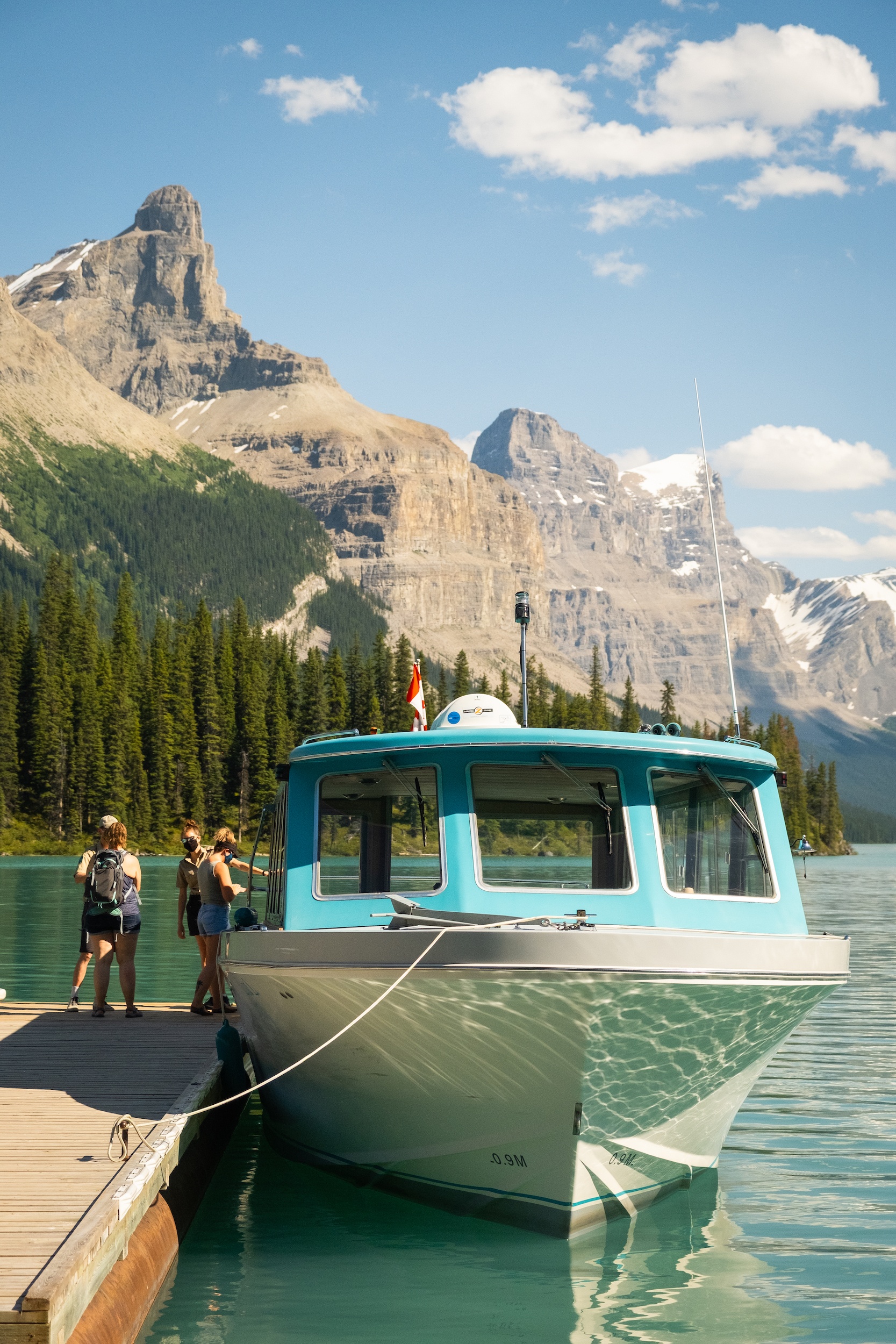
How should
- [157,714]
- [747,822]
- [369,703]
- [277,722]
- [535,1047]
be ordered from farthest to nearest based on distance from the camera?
1. [369,703]
2. [277,722]
3. [157,714]
4. [747,822]
5. [535,1047]

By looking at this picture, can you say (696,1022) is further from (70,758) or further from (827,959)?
(70,758)

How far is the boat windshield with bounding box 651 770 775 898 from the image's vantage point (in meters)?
10.5

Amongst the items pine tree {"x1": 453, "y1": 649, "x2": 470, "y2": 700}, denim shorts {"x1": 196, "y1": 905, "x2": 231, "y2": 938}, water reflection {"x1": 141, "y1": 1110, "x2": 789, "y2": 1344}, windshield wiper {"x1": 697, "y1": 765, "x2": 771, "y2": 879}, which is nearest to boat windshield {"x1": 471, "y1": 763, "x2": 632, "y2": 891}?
windshield wiper {"x1": 697, "y1": 765, "x2": 771, "y2": 879}

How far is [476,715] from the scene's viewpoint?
1103 cm

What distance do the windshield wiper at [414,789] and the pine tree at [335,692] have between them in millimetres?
114932

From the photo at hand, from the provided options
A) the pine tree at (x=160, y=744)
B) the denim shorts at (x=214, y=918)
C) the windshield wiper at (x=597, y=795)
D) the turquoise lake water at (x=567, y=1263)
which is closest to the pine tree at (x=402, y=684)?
the pine tree at (x=160, y=744)

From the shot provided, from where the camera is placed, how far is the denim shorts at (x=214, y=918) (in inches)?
625

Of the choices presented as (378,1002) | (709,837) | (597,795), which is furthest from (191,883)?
(709,837)

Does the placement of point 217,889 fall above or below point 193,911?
above

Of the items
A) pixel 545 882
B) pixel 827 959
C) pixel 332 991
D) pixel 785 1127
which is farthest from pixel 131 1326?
pixel 785 1127

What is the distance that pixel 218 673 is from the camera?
125500mm

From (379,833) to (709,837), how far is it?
2745 millimetres

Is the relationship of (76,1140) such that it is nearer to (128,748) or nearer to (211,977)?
(211,977)

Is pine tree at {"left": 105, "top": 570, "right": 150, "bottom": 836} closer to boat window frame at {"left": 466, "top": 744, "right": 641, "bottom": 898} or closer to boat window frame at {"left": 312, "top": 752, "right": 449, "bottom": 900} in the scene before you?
boat window frame at {"left": 312, "top": 752, "right": 449, "bottom": 900}
